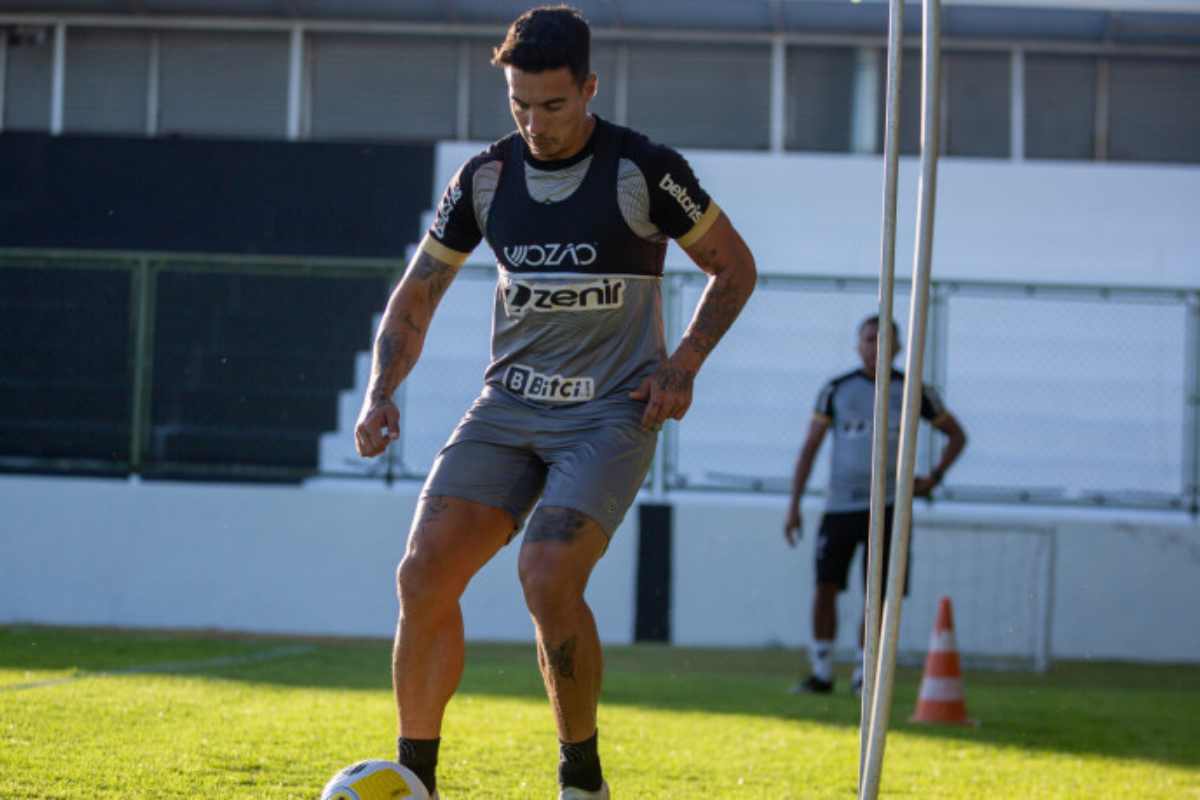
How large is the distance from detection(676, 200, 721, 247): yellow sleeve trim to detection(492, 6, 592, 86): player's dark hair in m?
0.47

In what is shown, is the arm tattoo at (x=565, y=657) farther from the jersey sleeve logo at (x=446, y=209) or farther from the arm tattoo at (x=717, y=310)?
the jersey sleeve logo at (x=446, y=209)

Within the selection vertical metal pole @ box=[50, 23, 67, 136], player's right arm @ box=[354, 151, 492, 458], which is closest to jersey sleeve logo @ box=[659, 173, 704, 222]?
player's right arm @ box=[354, 151, 492, 458]

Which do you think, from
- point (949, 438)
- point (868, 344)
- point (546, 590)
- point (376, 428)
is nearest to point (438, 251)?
point (376, 428)

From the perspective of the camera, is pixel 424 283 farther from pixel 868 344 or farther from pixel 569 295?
pixel 868 344

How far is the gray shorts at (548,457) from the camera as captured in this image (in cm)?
364

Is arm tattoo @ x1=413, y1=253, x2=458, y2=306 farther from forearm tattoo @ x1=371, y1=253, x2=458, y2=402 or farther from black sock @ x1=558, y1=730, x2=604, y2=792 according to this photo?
black sock @ x1=558, y1=730, x2=604, y2=792

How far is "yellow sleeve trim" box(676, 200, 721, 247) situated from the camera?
12.5 ft

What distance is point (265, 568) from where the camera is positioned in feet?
37.5

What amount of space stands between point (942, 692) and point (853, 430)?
5.68 ft

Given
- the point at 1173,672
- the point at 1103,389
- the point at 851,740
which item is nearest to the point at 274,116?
the point at 1103,389

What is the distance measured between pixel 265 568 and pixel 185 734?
6433 mm

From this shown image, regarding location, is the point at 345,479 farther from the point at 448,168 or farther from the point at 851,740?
the point at 851,740

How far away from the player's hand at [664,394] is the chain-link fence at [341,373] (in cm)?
816

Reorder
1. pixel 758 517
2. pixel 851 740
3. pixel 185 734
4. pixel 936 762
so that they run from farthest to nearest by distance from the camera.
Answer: pixel 758 517
pixel 851 740
pixel 936 762
pixel 185 734
